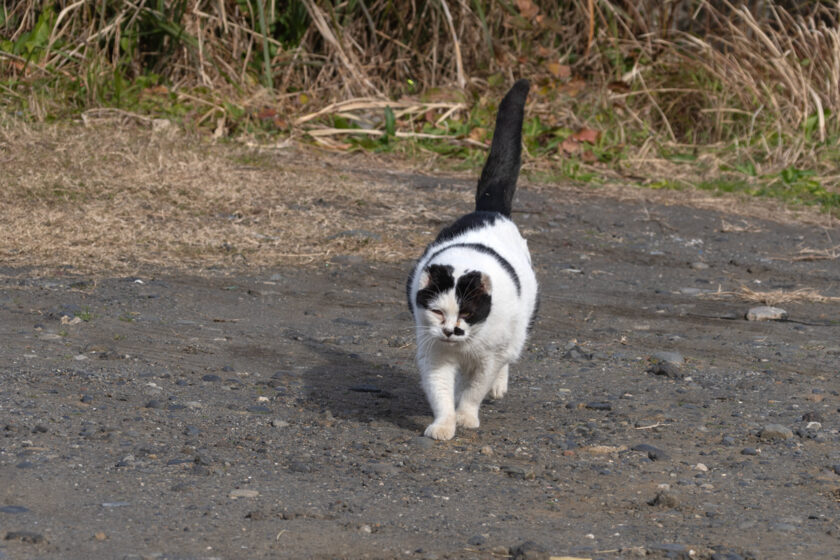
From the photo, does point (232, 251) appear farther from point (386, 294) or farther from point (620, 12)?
point (620, 12)

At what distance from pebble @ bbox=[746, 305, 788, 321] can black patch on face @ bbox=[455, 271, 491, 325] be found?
230cm

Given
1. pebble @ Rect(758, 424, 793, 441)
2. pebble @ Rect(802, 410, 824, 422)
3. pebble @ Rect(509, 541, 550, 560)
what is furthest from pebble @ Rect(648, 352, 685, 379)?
pebble @ Rect(509, 541, 550, 560)

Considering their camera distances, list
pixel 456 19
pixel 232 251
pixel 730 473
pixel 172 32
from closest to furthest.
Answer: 1. pixel 730 473
2. pixel 232 251
3. pixel 172 32
4. pixel 456 19

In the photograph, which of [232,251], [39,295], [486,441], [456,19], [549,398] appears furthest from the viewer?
[456,19]

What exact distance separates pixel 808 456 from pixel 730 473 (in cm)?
33

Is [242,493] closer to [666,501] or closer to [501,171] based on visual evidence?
[666,501]

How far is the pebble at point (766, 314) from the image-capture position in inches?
214

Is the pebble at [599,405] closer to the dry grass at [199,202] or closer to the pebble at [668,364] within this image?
the pebble at [668,364]

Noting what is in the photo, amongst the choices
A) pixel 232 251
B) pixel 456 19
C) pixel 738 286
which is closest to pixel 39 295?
pixel 232 251

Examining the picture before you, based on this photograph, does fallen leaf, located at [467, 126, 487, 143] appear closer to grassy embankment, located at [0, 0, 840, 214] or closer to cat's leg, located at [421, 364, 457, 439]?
grassy embankment, located at [0, 0, 840, 214]

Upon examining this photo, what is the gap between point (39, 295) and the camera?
4.85 m

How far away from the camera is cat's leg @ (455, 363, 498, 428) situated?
3781 millimetres

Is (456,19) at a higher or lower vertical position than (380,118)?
higher

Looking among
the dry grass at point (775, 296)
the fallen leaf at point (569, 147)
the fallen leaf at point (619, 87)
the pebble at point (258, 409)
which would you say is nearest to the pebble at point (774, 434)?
the pebble at point (258, 409)
